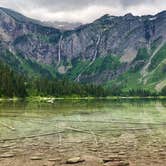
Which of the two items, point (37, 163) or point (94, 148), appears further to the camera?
point (94, 148)

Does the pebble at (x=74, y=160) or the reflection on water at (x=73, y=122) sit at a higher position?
the pebble at (x=74, y=160)

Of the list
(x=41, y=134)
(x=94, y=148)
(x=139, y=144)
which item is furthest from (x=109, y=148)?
(x=41, y=134)

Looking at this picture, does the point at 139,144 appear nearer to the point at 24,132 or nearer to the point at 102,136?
the point at 102,136

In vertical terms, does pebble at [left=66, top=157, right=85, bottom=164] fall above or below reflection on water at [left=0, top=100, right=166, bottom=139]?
above

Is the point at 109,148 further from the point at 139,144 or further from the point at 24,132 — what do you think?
the point at 24,132

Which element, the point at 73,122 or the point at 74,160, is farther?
the point at 73,122

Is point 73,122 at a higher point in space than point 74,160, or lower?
lower

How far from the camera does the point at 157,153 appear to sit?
35031mm

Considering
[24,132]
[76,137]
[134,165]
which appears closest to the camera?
[134,165]

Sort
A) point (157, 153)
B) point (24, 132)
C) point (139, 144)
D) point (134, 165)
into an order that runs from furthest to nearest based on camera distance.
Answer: point (24, 132)
point (139, 144)
point (157, 153)
point (134, 165)

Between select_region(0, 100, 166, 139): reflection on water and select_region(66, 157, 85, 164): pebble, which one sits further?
select_region(0, 100, 166, 139): reflection on water

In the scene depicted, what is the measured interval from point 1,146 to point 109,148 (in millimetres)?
10264

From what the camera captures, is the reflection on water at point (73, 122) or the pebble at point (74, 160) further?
the reflection on water at point (73, 122)

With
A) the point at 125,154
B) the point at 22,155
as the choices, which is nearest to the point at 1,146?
the point at 22,155
